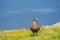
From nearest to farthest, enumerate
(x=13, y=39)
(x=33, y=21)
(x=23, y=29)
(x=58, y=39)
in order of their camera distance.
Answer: (x=58, y=39), (x=13, y=39), (x=33, y=21), (x=23, y=29)

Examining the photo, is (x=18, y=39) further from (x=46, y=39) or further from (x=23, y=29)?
(x=23, y=29)

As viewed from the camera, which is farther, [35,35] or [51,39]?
[35,35]

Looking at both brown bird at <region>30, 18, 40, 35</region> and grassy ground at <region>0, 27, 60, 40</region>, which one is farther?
brown bird at <region>30, 18, 40, 35</region>

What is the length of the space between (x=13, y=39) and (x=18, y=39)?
450 millimetres

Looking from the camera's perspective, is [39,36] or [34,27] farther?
[34,27]

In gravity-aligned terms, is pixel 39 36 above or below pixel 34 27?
below

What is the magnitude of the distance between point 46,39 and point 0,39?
13.7ft

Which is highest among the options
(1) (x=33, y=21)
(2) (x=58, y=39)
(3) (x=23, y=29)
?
(3) (x=23, y=29)

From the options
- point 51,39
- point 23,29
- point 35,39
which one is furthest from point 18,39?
point 23,29

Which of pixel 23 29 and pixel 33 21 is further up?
pixel 23 29

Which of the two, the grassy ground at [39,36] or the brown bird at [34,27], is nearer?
the grassy ground at [39,36]

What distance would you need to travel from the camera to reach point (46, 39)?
57.8ft

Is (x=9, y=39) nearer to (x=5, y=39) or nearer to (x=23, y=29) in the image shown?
(x=5, y=39)

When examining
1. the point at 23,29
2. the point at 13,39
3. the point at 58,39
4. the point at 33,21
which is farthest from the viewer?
the point at 23,29
